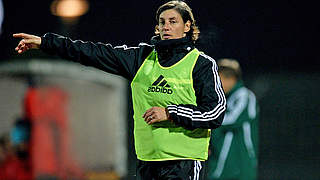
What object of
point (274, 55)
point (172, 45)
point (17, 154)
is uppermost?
point (172, 45)

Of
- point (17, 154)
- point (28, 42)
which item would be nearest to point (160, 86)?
point (28, 42)

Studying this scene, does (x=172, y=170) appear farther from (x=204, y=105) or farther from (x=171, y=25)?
(x=171, y=25)

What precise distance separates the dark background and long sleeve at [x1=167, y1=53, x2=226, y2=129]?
204 centimetres

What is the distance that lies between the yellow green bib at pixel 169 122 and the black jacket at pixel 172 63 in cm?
4

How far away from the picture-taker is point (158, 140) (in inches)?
142

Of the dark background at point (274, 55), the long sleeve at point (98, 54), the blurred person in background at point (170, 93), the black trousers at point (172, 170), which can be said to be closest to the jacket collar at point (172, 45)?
the blurred person in background at point (170, 93)

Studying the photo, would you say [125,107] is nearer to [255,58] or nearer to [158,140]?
[255,58]

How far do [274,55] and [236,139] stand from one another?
27.9 inches

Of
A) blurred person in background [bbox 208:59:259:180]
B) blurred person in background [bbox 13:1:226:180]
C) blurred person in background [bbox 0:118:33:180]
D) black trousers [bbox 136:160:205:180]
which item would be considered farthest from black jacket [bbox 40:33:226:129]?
blurred person in background [bbox 0:118:33:180]

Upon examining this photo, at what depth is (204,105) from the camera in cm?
357

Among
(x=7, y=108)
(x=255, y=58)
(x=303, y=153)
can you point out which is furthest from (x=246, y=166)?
(x=7, y=108)

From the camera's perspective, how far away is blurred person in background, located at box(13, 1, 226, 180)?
3578 millimetres

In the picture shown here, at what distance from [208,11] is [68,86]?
1345mm

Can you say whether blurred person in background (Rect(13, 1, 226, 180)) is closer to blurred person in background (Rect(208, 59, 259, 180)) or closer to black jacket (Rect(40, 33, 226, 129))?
black jacket (Rect(40, 33, 226, 129))
